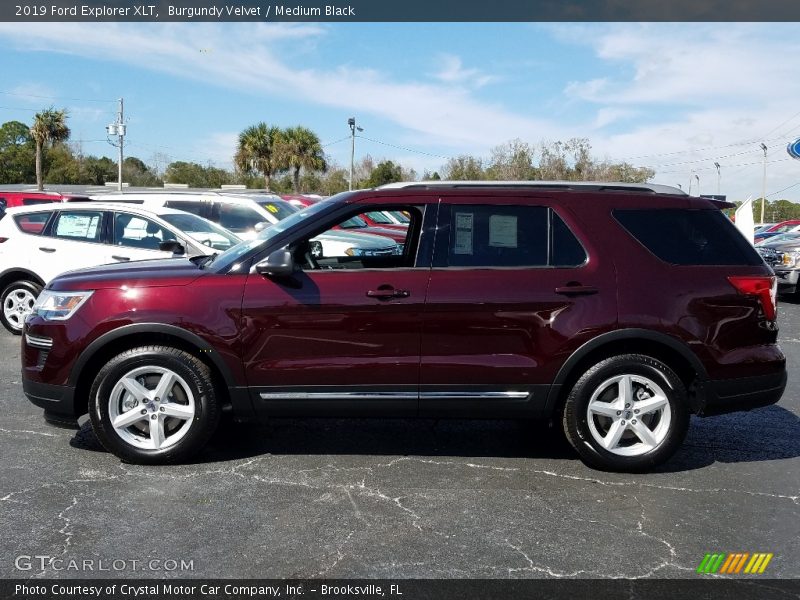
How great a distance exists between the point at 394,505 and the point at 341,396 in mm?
788

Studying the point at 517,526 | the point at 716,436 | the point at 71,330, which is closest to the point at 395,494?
the point at 517,526

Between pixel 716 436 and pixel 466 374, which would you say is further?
pixel 716 436

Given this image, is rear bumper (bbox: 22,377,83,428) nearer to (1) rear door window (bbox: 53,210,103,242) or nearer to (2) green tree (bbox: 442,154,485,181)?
(1) rear door window (bbox: 53,210,103,242)

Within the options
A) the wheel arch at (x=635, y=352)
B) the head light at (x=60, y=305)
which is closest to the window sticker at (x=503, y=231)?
the wheel arch at (x=635, y=352)

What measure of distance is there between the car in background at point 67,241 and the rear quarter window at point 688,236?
19.0ft

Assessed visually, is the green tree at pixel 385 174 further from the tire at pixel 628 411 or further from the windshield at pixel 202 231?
the tire at pixel 628 411

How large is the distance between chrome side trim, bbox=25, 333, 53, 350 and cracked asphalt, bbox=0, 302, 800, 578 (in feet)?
2.44

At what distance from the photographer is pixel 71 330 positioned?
4613mm

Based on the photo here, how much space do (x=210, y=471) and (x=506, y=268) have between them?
2.26 meters

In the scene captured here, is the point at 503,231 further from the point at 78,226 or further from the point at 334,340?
the point at 78,226

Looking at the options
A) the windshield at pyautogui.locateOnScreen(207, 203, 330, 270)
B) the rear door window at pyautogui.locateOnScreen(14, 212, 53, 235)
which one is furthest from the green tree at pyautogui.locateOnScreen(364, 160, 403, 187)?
the windshield at pyautogui.locateOnScreen(207, 203, 330, 270)

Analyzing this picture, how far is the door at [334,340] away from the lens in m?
4.53

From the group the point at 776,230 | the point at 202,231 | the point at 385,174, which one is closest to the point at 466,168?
the point at 385,174

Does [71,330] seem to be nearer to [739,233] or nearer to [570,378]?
[570,378]
